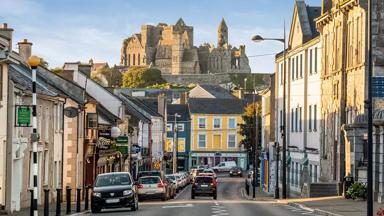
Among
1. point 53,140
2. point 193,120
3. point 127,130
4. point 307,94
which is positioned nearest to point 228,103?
point 193,120

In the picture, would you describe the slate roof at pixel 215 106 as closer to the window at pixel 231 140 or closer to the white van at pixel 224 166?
the window at pixel 231 140

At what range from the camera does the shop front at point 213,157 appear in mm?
138875

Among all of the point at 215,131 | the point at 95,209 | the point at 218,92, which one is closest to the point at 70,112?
the point at 95,209

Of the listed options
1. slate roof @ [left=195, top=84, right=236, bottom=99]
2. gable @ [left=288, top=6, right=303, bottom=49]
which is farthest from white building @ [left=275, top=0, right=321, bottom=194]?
slate roof @ [left=195, top=84, right=236, bottom=99]

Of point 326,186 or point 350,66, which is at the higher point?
point 350,66

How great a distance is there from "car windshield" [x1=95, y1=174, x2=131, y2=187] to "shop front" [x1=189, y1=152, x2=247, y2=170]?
10003cm

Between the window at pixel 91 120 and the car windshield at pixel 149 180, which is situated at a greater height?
the window at pixel 91 120

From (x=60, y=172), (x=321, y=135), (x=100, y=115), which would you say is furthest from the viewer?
(x=100, y=115)

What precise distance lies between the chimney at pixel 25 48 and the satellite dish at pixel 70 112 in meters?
3.65

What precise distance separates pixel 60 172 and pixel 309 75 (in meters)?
22.5

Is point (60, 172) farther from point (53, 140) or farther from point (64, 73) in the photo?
point (64, 73)

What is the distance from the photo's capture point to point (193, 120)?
5340 inches

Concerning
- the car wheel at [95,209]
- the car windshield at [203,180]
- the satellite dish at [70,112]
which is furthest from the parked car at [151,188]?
the car wheel at [95,209]

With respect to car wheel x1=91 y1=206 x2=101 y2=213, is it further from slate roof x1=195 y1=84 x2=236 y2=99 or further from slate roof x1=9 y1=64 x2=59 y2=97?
slate roof x1=195 y1=84 x2=236 y2=99
